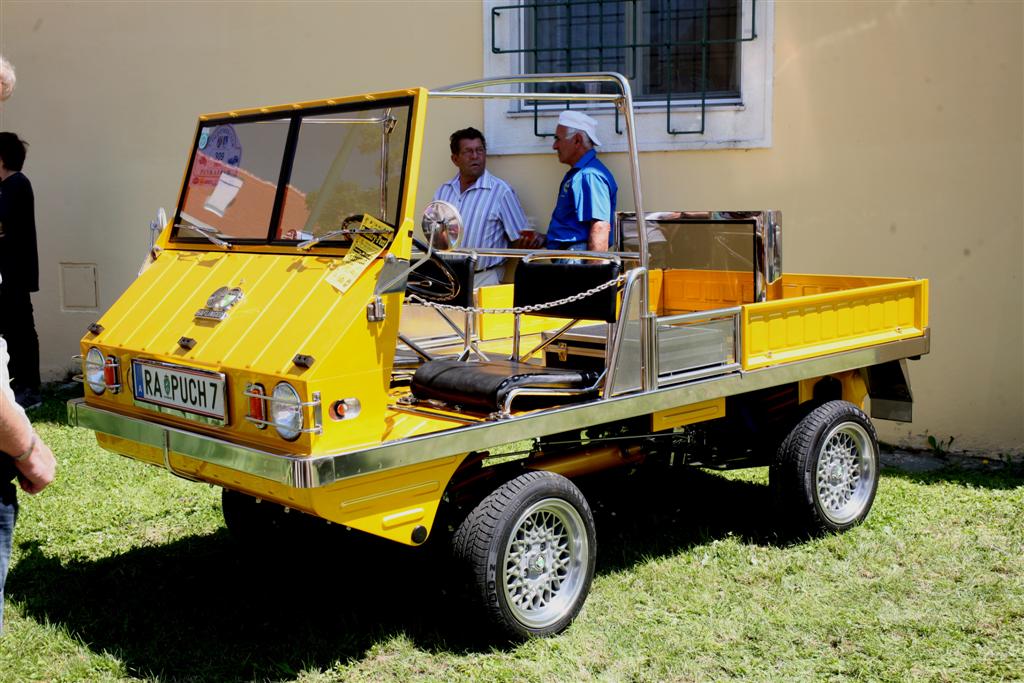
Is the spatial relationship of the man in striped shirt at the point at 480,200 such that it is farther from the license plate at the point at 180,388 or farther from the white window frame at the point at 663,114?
the license plate at the point at 180,388

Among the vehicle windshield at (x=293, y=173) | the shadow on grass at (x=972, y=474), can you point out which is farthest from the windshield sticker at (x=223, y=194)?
the shadow on grass at (x=972, y=474)

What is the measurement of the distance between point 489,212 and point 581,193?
0.89 metres

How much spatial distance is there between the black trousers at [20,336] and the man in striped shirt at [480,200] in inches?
140

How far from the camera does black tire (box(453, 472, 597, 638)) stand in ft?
13.4

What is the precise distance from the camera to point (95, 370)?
4.62 m

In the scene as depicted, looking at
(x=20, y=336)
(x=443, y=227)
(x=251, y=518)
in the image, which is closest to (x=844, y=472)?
(x=443, y=227)

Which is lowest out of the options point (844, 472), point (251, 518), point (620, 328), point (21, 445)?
point (251, 518)

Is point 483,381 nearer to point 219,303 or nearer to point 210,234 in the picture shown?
point 219,303

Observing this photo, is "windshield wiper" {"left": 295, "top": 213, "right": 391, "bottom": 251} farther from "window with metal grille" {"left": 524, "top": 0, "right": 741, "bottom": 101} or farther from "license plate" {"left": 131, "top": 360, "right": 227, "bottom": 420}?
"window with metal grille" {"left": 524, "top": 0, "right": 741, "bottom": 101}

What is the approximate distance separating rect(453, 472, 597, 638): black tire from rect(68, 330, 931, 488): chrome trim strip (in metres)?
0.24

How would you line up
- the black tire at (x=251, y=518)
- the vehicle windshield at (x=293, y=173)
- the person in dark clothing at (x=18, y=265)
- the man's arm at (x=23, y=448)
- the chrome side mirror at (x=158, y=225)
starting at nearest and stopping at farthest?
the man's arm at (x=23, y=448), the vehicle windshield at (x=293, y=173), the chrome side mirror at (x=158, y=225), the black tire at (x=251, y=518), the person in dark clothing at (x=18, y=265)

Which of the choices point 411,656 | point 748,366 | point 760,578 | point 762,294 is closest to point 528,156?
point 762,294

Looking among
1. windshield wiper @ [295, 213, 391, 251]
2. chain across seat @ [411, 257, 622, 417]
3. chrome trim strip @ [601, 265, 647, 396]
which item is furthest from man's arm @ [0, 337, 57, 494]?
chrome trim strip @ [601, 265, 647, 396]

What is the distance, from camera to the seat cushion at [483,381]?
14.4 feet
